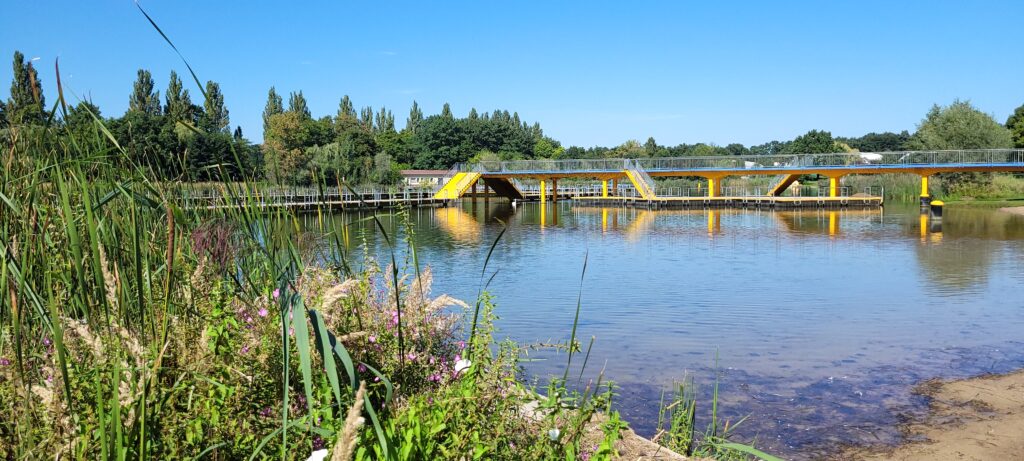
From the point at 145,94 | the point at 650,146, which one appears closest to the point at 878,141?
the point at 650,146

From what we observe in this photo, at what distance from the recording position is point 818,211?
39.7 m

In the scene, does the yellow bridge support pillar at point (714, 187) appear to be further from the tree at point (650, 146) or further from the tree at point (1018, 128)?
the tree at point (650, 146)

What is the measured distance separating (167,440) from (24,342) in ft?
3.16

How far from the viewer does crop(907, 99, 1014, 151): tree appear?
48.3 meters

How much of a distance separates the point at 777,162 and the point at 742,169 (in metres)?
1.97

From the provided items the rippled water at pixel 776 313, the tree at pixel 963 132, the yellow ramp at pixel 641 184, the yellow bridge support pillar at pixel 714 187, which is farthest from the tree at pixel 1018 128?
the rippled water at pixel 776 313

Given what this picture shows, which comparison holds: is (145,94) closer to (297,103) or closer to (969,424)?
(297,103)

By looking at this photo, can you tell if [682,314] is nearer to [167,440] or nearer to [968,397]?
[968,397]

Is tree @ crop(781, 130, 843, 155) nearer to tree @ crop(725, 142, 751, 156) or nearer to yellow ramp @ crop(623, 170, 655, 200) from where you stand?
tree @ crop(725, 142, 751, 156)

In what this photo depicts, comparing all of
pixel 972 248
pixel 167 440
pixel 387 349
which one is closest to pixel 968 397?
pixel 387 349

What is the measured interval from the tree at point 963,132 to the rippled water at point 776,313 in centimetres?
2677

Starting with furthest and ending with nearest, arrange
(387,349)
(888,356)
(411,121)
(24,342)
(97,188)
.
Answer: (411,121)
(888,356)
(97,188)
(387,349)
(24,342)

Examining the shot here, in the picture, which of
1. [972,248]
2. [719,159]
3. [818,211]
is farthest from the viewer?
[719,159]

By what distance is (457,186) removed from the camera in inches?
1956
